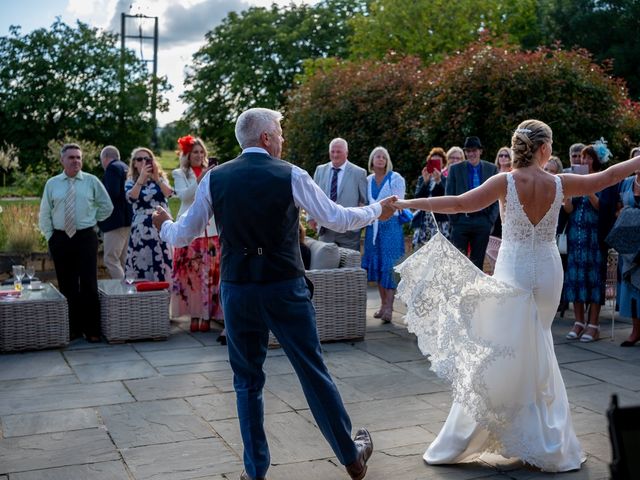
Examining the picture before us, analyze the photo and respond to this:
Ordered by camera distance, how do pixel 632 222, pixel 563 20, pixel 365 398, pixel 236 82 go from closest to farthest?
1. pixel 365 398
2. pixel 632 222
3. pixel 563 20
4. pixel 236 82

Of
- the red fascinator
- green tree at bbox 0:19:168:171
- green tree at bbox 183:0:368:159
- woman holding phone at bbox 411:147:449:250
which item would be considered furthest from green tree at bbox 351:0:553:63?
the red fascinator

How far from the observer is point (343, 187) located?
9133 mm

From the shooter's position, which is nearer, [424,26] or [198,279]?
[198,279]

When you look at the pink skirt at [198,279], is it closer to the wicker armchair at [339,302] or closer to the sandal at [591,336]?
the wicker armchair at [339,302]

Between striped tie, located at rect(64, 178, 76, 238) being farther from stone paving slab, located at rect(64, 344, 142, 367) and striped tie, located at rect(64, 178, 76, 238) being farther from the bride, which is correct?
the bride

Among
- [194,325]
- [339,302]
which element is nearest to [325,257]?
[339,302]

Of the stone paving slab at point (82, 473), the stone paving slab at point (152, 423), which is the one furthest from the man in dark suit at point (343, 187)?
the stone paving slab at point (82, 473)

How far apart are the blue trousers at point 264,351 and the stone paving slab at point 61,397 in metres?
2.07

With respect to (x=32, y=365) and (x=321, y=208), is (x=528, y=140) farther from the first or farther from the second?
(x=32, y=365)

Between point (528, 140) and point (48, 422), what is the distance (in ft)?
11.6

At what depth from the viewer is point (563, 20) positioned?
103ft

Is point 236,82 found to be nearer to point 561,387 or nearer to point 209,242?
point 209,242

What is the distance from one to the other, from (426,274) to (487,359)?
0.67 meters

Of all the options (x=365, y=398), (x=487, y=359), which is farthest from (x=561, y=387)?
(x=365, y=398)
